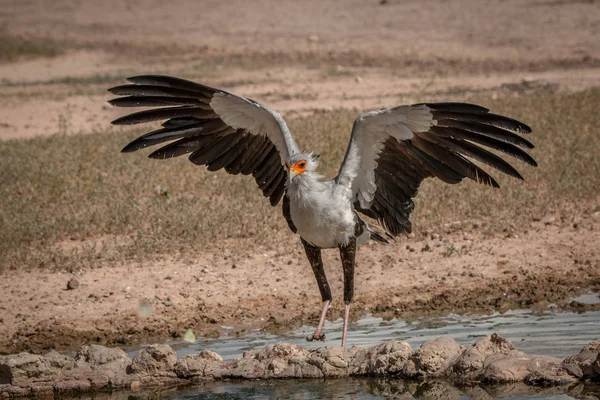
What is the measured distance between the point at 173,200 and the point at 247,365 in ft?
12.6

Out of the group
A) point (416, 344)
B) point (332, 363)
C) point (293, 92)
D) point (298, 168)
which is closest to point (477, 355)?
point (332, 363)

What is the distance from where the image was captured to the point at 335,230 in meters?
6.71

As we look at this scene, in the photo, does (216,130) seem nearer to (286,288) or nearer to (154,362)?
(154,362)

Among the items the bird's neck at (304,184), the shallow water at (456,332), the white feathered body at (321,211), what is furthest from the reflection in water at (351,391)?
the bird's neck at (304,184)

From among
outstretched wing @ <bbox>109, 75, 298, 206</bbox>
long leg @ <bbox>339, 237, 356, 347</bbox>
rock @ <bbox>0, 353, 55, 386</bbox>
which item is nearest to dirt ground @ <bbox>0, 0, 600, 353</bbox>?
long leg @ <bbox>339, 237, 356, 347</bbox>

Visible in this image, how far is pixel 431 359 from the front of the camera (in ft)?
20.5

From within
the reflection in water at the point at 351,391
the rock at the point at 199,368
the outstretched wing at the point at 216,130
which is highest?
the outstretched wing at the point at 216,130

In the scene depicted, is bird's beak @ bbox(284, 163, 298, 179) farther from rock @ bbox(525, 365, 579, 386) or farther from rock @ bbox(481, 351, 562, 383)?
rock @ bbox(525, 365, 579, 386)

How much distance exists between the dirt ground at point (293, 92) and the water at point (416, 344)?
0.28 meters

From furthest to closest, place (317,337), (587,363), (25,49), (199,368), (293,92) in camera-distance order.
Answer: (25,49) < (293,92) < (317,337) < (199,368) < (587,363)

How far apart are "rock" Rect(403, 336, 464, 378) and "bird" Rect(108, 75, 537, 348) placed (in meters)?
0.61

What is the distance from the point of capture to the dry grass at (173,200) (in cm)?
906

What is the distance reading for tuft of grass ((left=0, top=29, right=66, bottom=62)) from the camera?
21562 mm

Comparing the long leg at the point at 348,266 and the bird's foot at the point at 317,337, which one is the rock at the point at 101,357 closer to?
the bird's foot at the point at 317,337
